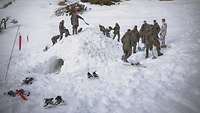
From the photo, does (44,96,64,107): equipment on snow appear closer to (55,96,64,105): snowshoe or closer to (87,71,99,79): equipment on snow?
(55,96,64,105): snowshoe

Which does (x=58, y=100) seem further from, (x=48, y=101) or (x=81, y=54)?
(x=81, y=54)

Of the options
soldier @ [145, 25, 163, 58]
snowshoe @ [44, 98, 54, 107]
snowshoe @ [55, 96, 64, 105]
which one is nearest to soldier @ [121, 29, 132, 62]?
soldier @ [145, 25, 163, 58]

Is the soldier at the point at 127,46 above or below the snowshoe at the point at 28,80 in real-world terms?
above

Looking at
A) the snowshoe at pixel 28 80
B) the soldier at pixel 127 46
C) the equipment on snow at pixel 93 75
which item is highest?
the soldier at pixel 127 46

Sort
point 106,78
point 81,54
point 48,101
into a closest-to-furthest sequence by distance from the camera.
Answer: point 48,101
point 106,78
point 81,54

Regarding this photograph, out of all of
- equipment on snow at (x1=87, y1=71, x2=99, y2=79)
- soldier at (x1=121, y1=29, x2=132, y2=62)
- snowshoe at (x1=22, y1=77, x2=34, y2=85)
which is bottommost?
snowshoe at (x1=22, y1=77, x2=34, y2=85)

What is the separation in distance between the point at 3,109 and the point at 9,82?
3.09 metres

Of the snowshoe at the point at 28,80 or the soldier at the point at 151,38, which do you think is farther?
the soldier at the point at 151,38

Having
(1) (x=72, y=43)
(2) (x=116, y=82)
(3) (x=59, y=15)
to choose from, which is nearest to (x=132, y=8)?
(3) (x=59, y=15)

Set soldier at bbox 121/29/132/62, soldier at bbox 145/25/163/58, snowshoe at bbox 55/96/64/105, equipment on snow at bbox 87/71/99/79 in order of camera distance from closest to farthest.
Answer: snowshoe at bbox 55/96/64/105
equipment on snow at bbox 87/71/99/79
soldier at bbox 121/29/132/62
soldier at bbox 145/25/163/58

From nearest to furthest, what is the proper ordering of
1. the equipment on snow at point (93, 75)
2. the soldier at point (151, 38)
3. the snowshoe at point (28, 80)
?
the snowshoe at point (28, 80) → the equipment on snow at point (93, 75) → the soldier at point (151, 38)

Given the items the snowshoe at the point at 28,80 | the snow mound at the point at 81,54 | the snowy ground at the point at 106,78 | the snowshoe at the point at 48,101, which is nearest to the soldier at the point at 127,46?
the snowy ground at the point at 106,78

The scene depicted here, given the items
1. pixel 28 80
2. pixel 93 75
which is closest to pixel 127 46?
pixel 93 75

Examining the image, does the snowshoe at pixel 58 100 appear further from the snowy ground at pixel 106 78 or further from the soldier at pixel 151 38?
the soldier at pixel 151 38
